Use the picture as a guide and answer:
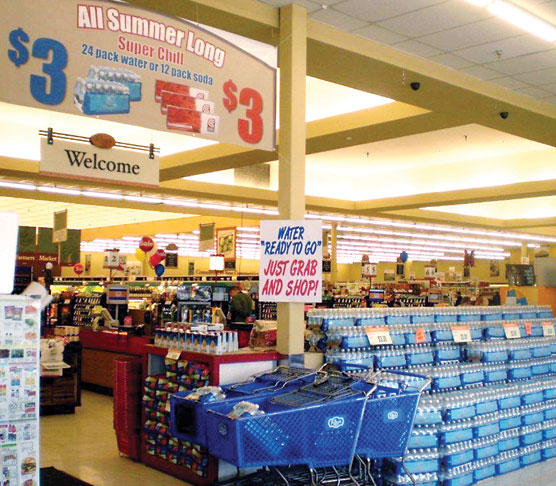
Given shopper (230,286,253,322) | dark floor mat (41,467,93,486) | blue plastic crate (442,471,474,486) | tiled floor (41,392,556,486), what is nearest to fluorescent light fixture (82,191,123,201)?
shopper (230,286,253,322)

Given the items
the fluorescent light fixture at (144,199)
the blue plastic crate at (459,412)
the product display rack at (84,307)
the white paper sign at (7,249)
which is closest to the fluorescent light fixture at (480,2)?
the blue plastic crate at (459,412)

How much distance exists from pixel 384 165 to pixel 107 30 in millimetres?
11422

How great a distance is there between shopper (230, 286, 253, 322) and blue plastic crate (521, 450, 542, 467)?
278 inches

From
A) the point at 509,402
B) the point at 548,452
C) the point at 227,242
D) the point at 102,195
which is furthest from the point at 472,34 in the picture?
the point at 102,195

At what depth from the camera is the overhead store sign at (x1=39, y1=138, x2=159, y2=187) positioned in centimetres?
546

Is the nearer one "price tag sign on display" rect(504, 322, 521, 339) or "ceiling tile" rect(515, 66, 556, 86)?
"price tag sign on display" rect(504, 322, 521, 339)

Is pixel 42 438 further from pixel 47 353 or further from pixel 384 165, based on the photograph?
pixel 384 165

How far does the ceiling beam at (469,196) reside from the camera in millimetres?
14422

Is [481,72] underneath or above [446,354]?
above

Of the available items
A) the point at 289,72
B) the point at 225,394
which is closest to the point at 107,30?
the point at 289,72

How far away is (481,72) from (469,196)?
775 cm

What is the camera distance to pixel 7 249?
3885 mm

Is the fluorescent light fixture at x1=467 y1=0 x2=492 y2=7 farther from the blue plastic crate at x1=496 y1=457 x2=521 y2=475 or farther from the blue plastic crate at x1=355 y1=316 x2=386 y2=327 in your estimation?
the blue plastic crate at x1=496 y1=457 x2=521 y2=475

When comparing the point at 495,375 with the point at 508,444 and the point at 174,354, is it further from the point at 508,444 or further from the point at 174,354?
the point at 174,354
